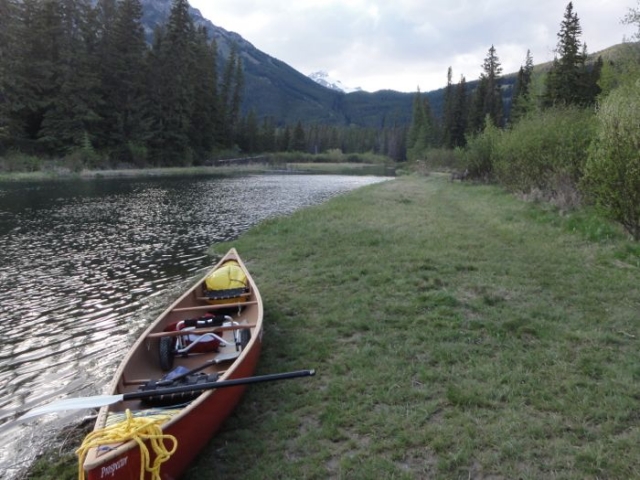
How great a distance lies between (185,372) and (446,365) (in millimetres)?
3273

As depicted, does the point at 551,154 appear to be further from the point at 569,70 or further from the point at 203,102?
the point at 203,102

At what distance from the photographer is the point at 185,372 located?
5324 millimetres

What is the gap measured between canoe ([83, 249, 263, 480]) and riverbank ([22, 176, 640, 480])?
410 millimetres

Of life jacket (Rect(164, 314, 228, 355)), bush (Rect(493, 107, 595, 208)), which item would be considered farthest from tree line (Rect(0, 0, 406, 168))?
life jacket (Rect(164, 314, 228, 355))

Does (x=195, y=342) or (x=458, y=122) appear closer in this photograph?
(x=195, y=342)

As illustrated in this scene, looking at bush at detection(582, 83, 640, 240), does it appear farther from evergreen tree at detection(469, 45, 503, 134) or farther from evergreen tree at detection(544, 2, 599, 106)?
evergreen tree at detection(469, 45, 503, 134)

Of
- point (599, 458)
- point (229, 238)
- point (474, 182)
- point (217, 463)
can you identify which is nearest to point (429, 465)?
point (599, 458)

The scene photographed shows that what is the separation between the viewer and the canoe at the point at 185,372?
139 inches

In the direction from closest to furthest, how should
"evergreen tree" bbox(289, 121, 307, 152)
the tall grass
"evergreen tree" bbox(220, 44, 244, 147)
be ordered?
1. the tall grass
2. "evergreen tree" bbox(220, 44, 244, 147)
3. "evergreen tree" bbox(289, 121, 307, 152)

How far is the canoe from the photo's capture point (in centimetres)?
353

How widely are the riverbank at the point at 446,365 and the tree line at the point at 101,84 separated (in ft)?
160

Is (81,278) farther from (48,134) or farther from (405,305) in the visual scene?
(48,134)

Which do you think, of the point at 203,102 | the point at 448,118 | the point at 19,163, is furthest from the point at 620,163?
the point at 203,102

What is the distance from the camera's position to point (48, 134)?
51.4 meters
